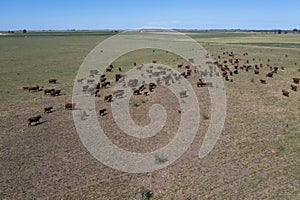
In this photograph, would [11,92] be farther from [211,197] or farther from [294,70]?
[294,70]

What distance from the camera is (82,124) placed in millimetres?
17500

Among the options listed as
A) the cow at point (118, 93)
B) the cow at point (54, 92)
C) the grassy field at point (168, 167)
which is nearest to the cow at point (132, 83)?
the cow at point (118, 93)

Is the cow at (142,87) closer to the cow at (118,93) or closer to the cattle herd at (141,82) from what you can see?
the cattle herd at (141,82)

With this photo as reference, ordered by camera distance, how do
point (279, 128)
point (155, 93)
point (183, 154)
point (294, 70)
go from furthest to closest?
1. point (294, 70)
2. point (155, 93)
3. point (279, 128)
4. point (183, 154)

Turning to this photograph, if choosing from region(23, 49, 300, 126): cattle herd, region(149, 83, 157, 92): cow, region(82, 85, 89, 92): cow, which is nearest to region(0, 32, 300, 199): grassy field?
region(23, 49, 300, 126): cattle herd

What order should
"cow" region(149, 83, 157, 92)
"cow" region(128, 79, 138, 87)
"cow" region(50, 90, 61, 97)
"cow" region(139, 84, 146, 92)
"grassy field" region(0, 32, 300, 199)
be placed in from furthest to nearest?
"cow" region(128, 79, 138, 87) → "cow" region(139, 84, 146, 92) → "cow" region(149, 83, 157, 92) → "cow" region(50, 90, 61, 97) → "grassy field" region(0, 32, 300, 199)

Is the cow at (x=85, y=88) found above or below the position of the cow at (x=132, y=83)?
below

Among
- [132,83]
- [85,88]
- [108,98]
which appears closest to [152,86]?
[132,83]

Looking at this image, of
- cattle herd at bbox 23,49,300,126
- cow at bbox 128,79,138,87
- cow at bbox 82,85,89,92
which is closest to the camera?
cattle herd at bbox 23,49,300,126

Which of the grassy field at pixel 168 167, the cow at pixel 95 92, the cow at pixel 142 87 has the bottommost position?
the grassy field at pixel 168 167

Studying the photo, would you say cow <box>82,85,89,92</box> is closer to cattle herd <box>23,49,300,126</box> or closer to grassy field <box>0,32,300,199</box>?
cattle herd <box>23,49,300,126</box>

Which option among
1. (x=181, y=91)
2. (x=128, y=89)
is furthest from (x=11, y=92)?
(x=181, y=91)

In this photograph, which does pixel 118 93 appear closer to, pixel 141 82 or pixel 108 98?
pixel 108 98

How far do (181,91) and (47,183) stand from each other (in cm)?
1473
